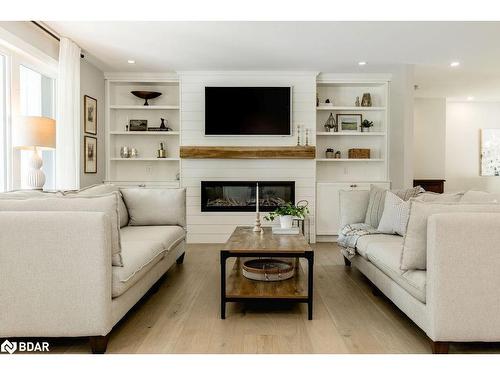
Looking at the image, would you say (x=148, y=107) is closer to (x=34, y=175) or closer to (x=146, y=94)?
(x=146, y=94)

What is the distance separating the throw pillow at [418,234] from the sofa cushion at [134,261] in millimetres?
1630

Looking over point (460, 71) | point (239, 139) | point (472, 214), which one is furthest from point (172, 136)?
point (472, 214)

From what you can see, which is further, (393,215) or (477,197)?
(393,215)

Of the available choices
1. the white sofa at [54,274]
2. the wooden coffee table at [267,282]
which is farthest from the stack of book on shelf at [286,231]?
the white sofa at [54,274]

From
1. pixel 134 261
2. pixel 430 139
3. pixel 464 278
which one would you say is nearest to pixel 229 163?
pixel 134 261

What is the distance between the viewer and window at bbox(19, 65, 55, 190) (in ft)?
12.5

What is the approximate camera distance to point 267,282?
2.85 metres

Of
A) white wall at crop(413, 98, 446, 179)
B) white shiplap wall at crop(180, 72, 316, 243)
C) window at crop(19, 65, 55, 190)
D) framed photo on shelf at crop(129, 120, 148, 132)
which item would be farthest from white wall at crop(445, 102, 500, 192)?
window at crop(19, 65, 55, 190)

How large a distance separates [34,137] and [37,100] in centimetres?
121

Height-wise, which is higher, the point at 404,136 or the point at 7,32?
the point at 7,32

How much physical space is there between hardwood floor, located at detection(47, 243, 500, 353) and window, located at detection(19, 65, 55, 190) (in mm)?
2167

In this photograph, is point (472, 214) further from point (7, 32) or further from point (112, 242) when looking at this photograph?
point (7, 32)
